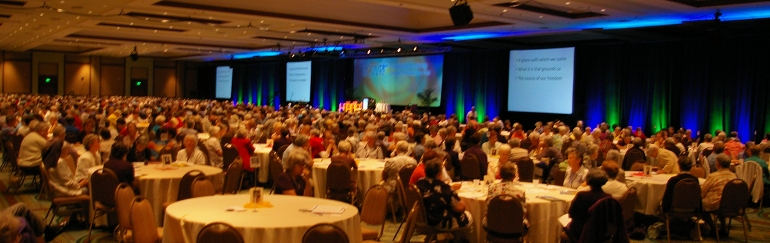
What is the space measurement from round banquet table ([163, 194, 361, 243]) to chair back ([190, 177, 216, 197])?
0.58 m

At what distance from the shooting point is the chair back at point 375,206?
5992 mm

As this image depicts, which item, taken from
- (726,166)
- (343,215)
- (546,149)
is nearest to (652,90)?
(546,149)

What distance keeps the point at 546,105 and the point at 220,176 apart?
45.5 ft

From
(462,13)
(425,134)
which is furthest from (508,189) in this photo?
(425,134)

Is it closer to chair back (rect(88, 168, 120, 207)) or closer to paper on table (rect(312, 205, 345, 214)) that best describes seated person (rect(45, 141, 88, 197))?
chair back (rect(88, 168, 120, 207))

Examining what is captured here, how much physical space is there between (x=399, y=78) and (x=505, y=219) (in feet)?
66.1

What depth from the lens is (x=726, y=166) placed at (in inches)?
312

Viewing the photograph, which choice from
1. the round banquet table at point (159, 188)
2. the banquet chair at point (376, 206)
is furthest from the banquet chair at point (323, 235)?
the round banquet table at point (159, 188)

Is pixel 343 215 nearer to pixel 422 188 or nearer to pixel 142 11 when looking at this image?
pixel 422 188

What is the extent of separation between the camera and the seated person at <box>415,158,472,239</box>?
621 centimetres

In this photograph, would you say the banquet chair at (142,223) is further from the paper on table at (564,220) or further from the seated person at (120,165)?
the paper on table at (564,220)

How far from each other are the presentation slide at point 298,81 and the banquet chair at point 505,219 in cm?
2593

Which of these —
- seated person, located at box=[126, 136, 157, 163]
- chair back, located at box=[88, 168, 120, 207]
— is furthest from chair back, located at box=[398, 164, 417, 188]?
seated person, located at box=[126, 136, 157, 163]

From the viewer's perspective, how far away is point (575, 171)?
761 centimetres
